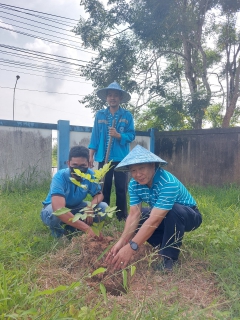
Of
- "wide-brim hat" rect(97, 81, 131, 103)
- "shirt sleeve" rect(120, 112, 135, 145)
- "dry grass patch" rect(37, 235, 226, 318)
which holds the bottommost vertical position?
"dry grass patch" rect(37, 235, 226, 318)

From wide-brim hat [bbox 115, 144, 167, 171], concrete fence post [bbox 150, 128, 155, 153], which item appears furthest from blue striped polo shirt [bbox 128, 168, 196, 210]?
concrete fence post [bbox 150, 128, 155, 153]

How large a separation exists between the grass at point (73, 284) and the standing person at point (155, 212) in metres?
0.25

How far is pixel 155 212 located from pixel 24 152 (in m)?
4.43

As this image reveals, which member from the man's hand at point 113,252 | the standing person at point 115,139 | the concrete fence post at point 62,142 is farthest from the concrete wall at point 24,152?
the man's hand at point 113,252

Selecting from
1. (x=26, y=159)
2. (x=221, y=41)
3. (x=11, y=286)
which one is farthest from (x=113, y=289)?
(x=221, y=41)

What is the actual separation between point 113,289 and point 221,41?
28.9 feet

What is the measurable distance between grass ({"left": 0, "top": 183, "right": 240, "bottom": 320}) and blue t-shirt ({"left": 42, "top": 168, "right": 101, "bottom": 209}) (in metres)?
0.39

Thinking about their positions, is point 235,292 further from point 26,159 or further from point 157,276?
point 26,159

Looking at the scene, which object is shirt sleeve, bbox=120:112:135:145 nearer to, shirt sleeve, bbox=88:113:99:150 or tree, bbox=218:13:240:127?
shirt sleeve, bbox=88:113:99:150

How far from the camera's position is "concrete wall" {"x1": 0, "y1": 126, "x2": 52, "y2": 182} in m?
6.03

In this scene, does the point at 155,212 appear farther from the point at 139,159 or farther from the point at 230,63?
the point at 230,63

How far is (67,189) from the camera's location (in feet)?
10.3

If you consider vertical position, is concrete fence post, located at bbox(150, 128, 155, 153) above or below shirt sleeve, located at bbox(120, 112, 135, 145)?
below

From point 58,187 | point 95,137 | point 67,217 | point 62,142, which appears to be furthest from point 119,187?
point 62,142
